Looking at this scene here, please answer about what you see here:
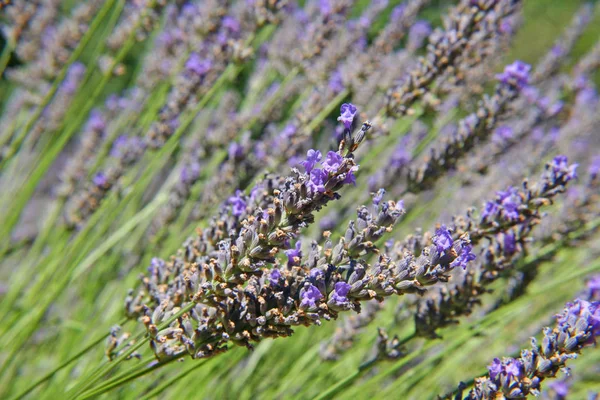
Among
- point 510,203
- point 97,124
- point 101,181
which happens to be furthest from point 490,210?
point 97,124

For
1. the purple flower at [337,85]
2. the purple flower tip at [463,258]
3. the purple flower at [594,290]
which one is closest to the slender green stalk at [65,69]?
the purple flower at [337,85]

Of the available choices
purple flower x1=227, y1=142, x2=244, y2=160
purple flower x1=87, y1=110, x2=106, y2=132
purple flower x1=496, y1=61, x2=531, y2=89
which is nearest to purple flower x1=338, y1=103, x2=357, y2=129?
purple flower x1=227, y1=142, x2=244, y2=160

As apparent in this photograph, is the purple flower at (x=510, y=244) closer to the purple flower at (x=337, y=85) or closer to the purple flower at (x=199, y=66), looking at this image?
the purple flower at (x=337, y=85)

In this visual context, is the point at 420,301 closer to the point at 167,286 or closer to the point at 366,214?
the point at 366,214

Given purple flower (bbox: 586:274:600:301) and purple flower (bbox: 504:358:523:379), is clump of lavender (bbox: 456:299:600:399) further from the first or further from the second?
purple flower (bbox: 586:274:600:301)

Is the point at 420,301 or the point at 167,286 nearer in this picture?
the point at 167,286

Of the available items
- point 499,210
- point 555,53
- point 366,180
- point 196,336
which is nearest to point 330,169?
point 196,336

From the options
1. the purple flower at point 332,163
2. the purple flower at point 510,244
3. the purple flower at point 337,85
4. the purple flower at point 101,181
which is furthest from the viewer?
the purple flower at point 337,85
